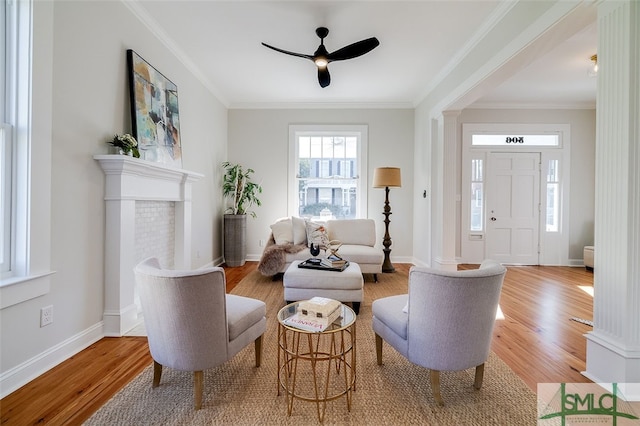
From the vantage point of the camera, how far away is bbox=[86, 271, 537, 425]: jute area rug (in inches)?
56.9

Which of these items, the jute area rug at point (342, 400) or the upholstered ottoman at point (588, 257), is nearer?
the jute area rug at point (342, 400)

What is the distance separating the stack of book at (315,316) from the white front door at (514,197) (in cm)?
462

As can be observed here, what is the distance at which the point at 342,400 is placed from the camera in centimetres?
159

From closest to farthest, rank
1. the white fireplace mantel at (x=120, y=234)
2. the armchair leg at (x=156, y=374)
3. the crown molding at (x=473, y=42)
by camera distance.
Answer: the armchair leg at (x=156, y=374)
the white fireplace mantel at (x=120, y=234)
the crown molding at (x=473, y=42)

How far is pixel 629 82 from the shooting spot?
63.2 inches

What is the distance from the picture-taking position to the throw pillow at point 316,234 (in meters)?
4.12

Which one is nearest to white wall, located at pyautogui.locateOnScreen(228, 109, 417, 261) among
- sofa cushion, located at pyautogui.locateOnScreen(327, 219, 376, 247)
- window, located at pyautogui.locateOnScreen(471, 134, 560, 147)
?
sofa cushion, located at pyautogui.locateOnScreen(327, 219, 376, 247)

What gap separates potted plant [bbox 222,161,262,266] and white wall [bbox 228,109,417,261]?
0.20m

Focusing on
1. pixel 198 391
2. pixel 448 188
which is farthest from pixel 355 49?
pixel 198 391

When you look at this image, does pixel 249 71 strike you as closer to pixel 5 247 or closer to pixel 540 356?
pixel 5 247

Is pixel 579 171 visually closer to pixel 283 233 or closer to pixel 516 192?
pixel 516 192

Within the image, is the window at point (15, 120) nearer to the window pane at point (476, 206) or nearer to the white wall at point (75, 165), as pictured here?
the white wall at point (75, 165)

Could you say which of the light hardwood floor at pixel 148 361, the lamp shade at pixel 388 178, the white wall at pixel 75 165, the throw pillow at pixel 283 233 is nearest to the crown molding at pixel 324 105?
the lamp shade at pixel 388 178

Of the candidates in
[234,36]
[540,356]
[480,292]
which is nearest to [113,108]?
[234,36]
